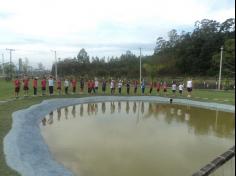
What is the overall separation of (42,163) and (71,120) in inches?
271

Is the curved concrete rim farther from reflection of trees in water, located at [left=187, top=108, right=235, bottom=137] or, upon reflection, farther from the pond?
reflection of trees in water, located at [left=187, top=108, right=235, bottom=137]

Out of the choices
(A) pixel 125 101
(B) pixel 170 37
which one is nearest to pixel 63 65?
(B) pixel 170 37

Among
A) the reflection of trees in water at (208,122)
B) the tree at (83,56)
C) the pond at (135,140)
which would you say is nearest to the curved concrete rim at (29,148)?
the pond at (135,140)

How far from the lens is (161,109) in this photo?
723 inches

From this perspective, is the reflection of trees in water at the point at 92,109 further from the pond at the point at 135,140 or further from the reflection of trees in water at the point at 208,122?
the reflection of trees in water at the point at 208,122

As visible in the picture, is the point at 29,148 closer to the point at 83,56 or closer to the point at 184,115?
the point at 184,115

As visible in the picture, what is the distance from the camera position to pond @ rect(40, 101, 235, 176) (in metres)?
7.50

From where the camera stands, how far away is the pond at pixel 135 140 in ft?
24.6

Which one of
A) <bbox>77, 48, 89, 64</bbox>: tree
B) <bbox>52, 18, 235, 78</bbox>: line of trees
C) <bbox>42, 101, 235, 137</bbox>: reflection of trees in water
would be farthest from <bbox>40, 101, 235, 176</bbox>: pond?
<bbox>77, 48, 89, 64</bbox>: tree

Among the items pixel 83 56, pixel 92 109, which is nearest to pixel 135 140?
pixel 92 109

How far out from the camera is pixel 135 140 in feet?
33.4

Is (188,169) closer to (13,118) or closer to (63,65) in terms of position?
(13,118)

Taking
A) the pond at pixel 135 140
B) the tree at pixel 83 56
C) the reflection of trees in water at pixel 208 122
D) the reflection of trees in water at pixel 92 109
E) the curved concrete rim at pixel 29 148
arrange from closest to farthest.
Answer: the curved concrete rim at pixel 29 148, the pond at pixel 135 140, the reflection of trees in water at pixel 208 122, the reflection of trees in water at pixel 92 109, the tree at pixel 83 56

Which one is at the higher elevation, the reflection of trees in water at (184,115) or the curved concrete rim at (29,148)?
the curved concrete rim at (29,148)
